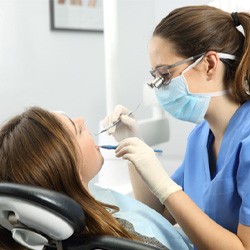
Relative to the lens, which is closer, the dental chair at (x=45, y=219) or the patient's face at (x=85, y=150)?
the dental chair at (x=45, y=219)

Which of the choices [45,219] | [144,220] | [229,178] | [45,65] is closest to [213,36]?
[229,178]

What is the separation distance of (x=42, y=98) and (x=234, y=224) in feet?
5.02

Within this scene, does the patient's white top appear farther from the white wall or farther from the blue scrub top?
the white wall

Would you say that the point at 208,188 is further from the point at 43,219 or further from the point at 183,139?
the point at 183,139

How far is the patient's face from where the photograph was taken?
3.67 ft

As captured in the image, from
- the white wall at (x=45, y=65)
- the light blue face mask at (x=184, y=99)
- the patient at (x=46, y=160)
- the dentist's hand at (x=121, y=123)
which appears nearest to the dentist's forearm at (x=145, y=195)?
the dentist's hand at (x=121, y=123)

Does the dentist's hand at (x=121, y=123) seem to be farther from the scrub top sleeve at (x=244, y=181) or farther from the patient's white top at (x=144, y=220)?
the scrub top sleeve at (x=244, y=181)

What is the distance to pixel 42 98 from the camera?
247cm

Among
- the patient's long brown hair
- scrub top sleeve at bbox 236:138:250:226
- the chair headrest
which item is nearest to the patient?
the patient's long brown hair

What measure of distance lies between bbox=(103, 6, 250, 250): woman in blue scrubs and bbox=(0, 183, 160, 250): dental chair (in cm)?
43

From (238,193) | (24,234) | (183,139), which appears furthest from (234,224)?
(183,139)

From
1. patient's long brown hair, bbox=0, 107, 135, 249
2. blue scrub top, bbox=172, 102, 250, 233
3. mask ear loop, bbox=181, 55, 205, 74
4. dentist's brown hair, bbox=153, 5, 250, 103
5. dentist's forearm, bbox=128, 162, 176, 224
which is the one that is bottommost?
dentist's forearm, bbox=128, 162, 176, 224

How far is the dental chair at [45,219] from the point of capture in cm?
67

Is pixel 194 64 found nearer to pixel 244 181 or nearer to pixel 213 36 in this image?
pixel 213 36
